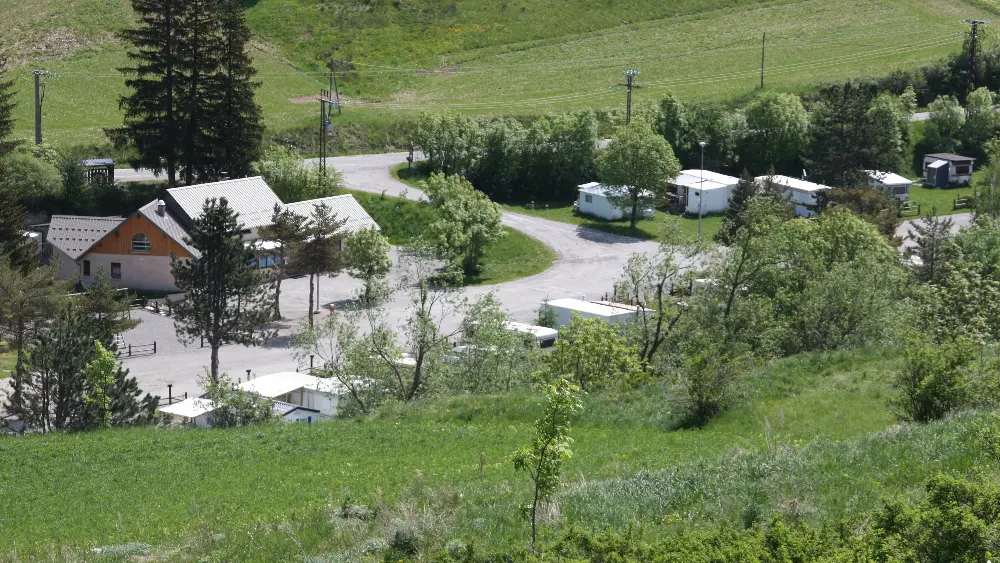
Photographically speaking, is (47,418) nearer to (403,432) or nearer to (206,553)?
(403,432)

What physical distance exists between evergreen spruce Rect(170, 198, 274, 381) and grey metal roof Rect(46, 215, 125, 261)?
60.6ft

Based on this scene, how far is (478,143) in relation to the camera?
72.8 metres

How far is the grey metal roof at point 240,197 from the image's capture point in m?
56.8

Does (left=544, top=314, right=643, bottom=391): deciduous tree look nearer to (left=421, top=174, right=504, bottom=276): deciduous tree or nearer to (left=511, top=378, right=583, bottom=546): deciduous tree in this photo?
(left=511, top=378, right=583, bottom=546): deciduous tree

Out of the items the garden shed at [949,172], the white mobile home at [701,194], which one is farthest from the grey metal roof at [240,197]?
the garden shed at [949,172]

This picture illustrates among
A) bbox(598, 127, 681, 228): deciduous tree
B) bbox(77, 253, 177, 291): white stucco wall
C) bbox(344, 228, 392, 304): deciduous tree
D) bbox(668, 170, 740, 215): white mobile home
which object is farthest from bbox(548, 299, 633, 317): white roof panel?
bbox(668, 170, 740, 215): white mobile home

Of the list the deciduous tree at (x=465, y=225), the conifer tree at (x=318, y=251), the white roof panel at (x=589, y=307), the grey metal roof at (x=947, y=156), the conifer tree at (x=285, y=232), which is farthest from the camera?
the grey metal roof at (x=947, y=156)

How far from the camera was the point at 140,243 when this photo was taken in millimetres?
55000

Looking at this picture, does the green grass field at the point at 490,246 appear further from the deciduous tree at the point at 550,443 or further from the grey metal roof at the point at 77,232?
the deciduous tree at the point at 550,443

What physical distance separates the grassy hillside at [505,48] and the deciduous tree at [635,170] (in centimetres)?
1802

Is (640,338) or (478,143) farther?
(478,143)

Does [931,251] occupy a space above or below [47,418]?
above

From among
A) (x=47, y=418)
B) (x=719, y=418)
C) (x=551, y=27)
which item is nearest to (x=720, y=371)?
(x=719, y=418)

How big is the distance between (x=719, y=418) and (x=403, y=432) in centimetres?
657
